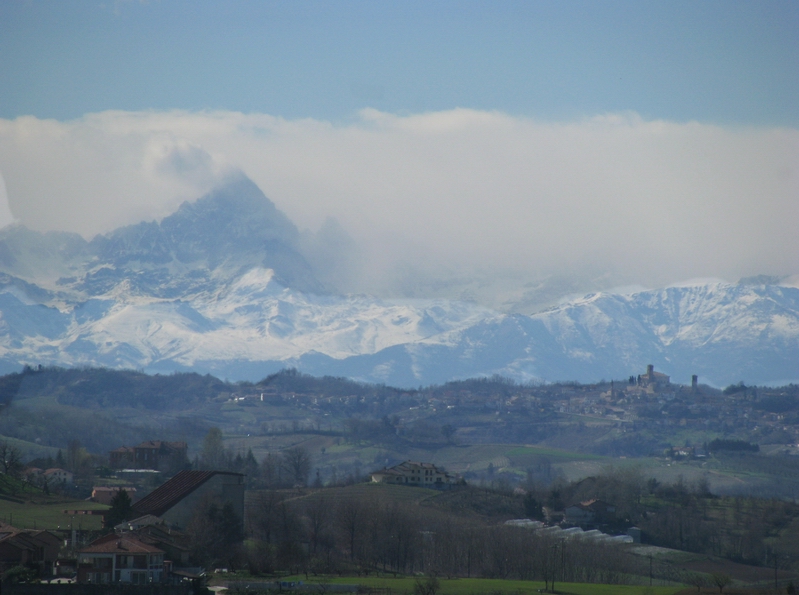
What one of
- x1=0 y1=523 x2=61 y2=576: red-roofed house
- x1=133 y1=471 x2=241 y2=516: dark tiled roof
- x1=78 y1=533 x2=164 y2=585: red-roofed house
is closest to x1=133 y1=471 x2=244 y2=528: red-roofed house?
x1=133 y1=471 x2=241 y2=516: dark tiled roof

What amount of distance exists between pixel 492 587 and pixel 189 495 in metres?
19.2

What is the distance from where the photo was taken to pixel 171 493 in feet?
223

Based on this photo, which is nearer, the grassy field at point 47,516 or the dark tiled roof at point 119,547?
the dark tiled roof at point 119,547

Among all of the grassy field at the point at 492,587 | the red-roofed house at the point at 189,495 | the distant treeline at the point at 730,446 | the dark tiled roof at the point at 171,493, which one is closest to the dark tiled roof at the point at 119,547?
the grassy field at the point at 492,587

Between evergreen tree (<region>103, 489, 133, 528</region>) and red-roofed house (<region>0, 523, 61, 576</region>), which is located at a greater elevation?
evergreen tree (<region>103, 489, 133, 528</region>)

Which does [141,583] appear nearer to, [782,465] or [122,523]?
[122,523]

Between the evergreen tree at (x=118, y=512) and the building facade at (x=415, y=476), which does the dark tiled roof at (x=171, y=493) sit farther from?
the building facade at (x=415, y=476)

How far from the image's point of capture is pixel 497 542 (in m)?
70.9

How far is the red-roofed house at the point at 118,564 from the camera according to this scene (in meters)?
49.2

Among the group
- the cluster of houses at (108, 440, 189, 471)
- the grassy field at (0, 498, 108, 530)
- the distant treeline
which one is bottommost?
the grassy field at (0, 498, 108, 530)

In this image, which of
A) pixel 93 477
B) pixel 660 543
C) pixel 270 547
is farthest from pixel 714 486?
pixel 270 547

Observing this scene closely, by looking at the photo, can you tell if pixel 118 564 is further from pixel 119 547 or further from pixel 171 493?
pixel 171 493

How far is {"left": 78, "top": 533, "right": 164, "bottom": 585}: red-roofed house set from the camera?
49250 millimetres

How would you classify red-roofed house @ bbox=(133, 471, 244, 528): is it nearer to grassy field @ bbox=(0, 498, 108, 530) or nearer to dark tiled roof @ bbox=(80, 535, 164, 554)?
grassy field @ bbox=(0, 498, 108, 530)
